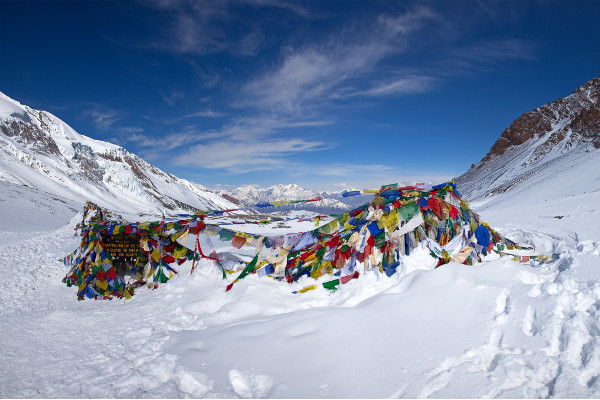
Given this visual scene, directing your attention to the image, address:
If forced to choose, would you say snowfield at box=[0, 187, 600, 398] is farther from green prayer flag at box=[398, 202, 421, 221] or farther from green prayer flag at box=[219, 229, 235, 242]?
green prayer flag at box=[219, 229, 235, 242]

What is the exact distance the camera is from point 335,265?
5961 mm

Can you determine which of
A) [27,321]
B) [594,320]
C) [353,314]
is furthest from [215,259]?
[594,320]

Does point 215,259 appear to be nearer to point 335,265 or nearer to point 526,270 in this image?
point 335,265

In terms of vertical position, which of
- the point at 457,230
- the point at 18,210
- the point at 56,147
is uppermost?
the point at 56,147


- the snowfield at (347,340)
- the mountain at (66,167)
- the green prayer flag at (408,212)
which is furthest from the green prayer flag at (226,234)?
the mountain at (66,167)

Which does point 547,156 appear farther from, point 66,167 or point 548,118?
point 66,167

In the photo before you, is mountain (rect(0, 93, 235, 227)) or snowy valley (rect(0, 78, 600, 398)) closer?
snowy valley (rect(0, 78, 600, 398))

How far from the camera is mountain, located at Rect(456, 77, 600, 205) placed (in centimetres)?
3709

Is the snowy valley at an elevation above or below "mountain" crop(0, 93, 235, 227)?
below

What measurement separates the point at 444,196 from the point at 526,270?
6.74ft

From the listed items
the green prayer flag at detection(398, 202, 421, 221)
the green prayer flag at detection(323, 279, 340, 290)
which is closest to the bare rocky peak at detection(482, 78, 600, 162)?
the green prayer flag at detection(398, 202, 421, 221)

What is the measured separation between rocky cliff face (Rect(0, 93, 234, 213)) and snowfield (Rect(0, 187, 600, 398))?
2679 inches

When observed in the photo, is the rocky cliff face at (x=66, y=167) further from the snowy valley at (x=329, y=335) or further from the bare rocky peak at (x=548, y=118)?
the bare rocky peak at (x=548, y=118)

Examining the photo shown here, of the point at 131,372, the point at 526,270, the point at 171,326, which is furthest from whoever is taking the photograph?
the point at 171,326
